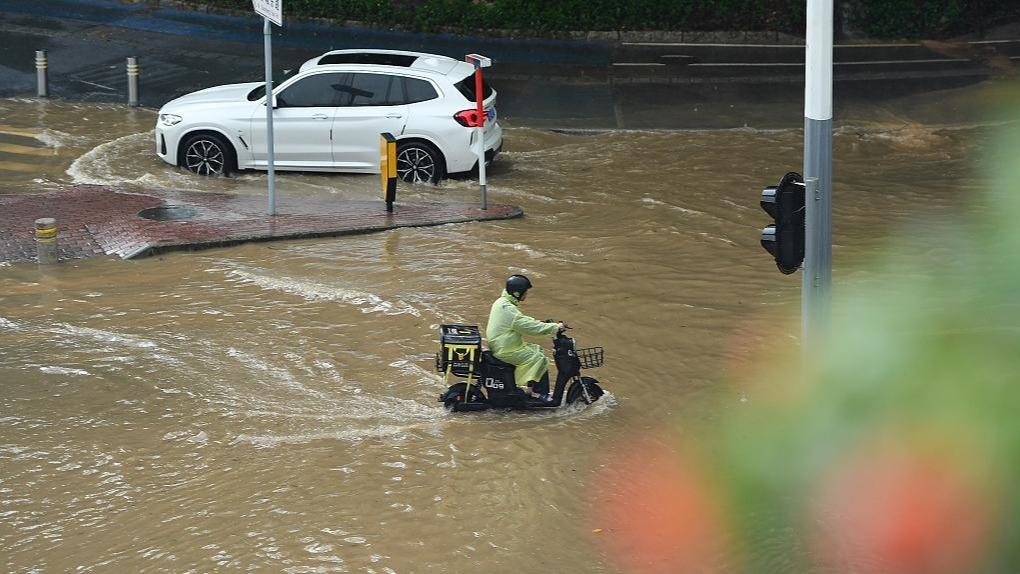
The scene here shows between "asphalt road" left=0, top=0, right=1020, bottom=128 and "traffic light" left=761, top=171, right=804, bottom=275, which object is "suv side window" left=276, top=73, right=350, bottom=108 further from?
"traffic light" left=761, top=171, right=804, bottom=275

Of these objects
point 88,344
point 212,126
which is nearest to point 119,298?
point 88,344

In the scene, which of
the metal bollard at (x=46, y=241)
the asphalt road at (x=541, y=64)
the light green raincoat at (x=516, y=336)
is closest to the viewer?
the light green raincoat at (x=516, y=336)

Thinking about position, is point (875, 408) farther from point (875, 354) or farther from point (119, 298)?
point (119, 298)

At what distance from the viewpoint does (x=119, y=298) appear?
39.6 feet

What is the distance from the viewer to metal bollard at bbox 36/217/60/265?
42.0 ft

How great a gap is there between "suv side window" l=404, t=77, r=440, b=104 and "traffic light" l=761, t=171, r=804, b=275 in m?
9.06

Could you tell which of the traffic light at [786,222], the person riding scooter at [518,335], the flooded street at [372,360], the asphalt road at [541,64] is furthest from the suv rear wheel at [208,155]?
the traffic light at [786,222]

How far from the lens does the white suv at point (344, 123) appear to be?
1638cm

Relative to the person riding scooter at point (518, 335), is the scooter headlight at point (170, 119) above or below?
above

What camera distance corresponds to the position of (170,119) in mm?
16719

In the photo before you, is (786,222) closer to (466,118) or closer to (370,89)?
(466,118)

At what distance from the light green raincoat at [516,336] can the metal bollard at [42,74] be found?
14.0 m

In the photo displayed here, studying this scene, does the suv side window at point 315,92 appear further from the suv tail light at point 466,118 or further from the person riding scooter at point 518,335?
the person riding scooter at point 518,335

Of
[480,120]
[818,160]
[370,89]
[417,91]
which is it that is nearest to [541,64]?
[417,91]
